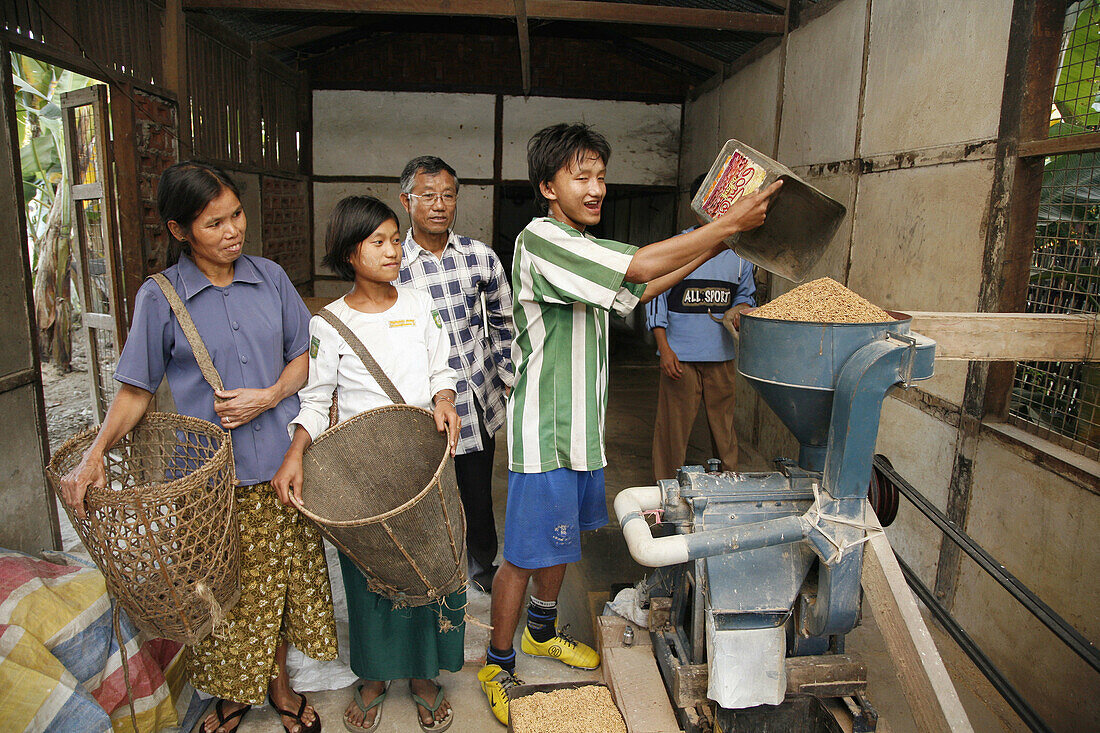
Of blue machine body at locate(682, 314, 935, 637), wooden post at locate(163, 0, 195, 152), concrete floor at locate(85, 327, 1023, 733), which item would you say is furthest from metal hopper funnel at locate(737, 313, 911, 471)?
wooden post at locate(163, 0, 195, 152)

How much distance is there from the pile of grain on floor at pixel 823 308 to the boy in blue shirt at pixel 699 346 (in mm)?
2099

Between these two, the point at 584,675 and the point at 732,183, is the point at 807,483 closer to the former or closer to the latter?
the point at 732,183

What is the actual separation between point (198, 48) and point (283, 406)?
3905 millimetres

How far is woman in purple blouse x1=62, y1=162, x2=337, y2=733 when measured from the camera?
1974 millimetres

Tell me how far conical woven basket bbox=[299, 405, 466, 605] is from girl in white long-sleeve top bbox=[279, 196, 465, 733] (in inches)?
3.1

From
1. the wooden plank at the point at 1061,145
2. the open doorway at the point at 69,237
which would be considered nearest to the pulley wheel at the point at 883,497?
the wooden plank at the point at 1061,145

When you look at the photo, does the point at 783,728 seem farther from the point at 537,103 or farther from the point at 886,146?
the point at 537,103

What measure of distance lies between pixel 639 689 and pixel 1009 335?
1.43 metres

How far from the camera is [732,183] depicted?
1856mm

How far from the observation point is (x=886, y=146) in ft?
11.3

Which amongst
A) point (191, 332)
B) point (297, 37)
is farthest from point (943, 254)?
point (297, 37)

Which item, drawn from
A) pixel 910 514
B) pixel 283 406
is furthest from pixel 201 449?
pixel 910 514

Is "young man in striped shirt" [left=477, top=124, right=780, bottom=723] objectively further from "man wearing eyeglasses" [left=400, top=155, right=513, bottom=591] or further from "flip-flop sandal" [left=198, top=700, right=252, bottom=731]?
"flip-flop sandal" [left=198, top=700, right=252, bottom=731]

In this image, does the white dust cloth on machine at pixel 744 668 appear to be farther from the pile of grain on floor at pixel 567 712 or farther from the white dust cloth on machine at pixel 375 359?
the white dust cloth on machine at pixel 375 359
